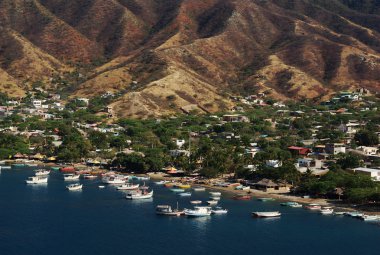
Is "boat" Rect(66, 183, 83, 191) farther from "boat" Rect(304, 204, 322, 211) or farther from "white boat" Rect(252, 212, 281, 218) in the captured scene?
"boat" Rect(304, 204, 322, 211)

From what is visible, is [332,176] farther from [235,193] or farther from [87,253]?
[87,253]

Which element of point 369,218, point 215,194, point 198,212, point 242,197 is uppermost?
point 215,194

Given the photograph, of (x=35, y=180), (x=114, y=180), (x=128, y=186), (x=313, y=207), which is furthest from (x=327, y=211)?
(x=35, y=180)

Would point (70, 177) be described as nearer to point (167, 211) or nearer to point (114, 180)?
point (114, 180)

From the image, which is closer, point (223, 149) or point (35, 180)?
point (35, 180)

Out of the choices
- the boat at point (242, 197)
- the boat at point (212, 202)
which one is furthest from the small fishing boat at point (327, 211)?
the boat at point (212, 202)

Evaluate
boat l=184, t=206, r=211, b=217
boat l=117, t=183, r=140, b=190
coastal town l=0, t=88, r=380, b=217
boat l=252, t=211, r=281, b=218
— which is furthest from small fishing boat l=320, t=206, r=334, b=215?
boat l=117, t=183, r=140, b=190

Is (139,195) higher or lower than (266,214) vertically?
higher

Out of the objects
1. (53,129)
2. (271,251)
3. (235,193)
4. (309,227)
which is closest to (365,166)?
(235,193)
